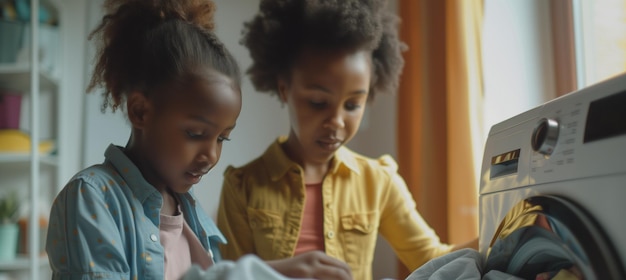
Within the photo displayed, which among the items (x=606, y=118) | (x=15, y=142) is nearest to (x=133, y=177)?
(x=606, y=118)

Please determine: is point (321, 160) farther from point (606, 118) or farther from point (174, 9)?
point (606, 118)

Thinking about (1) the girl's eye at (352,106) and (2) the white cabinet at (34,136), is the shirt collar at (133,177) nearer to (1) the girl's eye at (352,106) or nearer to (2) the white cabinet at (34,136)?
(1) the girl's eye at (352,106)

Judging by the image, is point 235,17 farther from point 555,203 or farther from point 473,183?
point 555,203

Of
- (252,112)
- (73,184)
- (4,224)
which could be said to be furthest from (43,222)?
(73,184)

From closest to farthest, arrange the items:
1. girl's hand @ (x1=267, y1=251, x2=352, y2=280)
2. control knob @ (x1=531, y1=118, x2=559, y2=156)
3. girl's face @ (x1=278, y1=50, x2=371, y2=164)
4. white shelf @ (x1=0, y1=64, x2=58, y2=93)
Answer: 1. control knob @ (x1=531, y1=118, x2=559, y2=156)
2. girl's hand @ (x1=267, y1=251, x2=352, y2=280)
3. girl's face @ (x1=278, y1=50, x2=371, y2=164)
4. white shelf @ (x1=0, y1=64, x2=58, y2=93)

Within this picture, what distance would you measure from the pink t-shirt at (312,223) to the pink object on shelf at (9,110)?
149 cm

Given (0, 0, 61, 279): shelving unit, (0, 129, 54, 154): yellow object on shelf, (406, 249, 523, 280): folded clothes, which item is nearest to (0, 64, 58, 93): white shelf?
(0, 0, 61, 279): shelving unit

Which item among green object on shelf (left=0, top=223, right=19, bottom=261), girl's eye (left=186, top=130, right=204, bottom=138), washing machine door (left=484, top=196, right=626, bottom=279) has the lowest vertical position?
green object on shelf (left=0, top=223, right=19, bottom=261)

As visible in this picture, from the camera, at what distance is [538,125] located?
73 centimetres

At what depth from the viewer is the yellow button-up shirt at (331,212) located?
4.25 ft

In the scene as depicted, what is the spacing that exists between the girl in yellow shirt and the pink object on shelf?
1311 millimetres

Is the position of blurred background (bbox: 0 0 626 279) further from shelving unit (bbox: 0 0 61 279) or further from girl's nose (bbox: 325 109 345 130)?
girl's nose (bbox: 325 109 345 130)

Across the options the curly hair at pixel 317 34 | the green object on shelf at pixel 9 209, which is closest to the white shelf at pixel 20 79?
the green object on shelf at pixel 9 209

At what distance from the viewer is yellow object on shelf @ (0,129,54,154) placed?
2.13m
